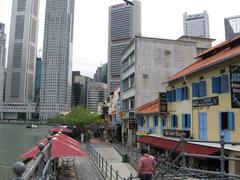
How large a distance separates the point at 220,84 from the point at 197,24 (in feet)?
332

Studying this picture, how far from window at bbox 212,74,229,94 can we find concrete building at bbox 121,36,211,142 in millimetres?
21081

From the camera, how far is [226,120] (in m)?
18.6

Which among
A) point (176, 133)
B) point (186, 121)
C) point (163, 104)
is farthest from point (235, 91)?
point (163, 104)

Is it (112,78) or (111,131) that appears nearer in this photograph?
(111,131)

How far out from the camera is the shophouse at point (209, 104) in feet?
57.8

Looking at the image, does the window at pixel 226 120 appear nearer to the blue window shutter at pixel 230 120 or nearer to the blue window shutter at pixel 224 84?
the blue window shutter at pixel 230 120

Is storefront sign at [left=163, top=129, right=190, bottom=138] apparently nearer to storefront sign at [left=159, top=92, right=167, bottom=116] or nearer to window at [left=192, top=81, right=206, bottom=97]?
storefront sign at [left=159, top=92, right=167, bottom=116]

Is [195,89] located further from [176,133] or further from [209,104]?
[176,133]

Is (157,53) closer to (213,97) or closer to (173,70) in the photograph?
(173,70)

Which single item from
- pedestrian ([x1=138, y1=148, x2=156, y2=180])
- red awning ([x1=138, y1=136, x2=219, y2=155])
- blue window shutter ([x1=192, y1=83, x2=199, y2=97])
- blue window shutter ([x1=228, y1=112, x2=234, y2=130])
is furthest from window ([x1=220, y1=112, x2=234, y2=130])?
pedestrian ([x1=138, y1=148, x2=156, y2=180])

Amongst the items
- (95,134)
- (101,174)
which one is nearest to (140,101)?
(101,174)

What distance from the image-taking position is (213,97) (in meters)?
19.8

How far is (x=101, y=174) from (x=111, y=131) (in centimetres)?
3849

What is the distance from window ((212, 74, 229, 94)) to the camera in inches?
727
